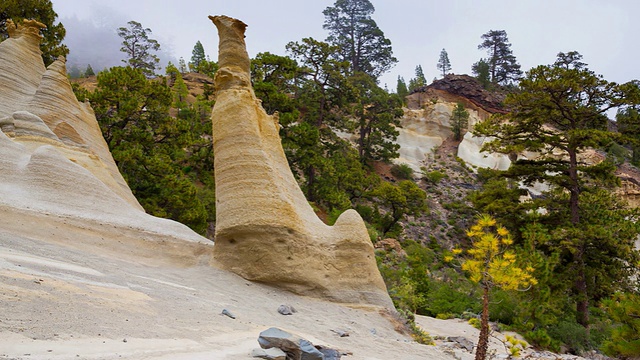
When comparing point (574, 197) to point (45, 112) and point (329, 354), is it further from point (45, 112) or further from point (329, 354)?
point (45, 112)

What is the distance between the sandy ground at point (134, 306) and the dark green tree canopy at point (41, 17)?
16.5 metres

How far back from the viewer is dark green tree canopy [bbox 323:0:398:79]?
49250 millimetres

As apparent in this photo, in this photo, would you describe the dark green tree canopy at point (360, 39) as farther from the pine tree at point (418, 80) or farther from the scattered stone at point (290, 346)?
the scattered stone at point (290, 346)

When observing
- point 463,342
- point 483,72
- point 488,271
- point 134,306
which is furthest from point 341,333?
point 483,72

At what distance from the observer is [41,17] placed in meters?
21.2

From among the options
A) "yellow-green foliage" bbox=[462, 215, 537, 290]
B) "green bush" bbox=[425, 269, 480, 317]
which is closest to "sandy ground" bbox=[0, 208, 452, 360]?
"yellow-green foliage" bbox=[462, 215, 537, 290]

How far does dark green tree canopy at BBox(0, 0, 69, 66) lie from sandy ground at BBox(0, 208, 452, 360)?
16.5 m

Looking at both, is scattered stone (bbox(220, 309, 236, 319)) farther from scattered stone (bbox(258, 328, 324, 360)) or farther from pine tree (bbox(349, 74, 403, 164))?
pine tree (bbox(349, 74, 403, 164))

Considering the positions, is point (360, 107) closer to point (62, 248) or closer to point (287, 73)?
point (287, 73)

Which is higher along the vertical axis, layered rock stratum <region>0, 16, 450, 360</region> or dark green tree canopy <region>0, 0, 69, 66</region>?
dark green tree canopy <region>0, 0, 69, 66</region>

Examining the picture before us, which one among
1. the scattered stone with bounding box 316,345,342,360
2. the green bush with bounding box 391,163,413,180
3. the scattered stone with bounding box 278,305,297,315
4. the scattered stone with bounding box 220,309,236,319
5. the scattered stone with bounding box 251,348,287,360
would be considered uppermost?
the green bush with bounding box 391,163,413,180

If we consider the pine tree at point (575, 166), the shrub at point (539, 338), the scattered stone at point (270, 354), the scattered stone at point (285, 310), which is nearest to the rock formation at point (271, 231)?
the scattered stone at point (285, 310)

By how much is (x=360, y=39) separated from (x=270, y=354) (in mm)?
49885

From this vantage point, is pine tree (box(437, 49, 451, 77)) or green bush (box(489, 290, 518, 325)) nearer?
green bush (box(489, 290, 518, 325))
